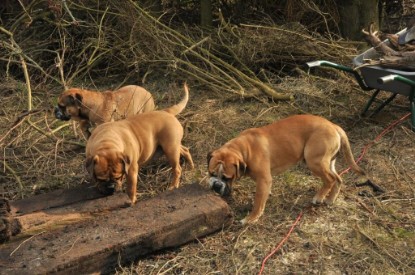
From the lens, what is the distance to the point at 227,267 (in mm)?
4426

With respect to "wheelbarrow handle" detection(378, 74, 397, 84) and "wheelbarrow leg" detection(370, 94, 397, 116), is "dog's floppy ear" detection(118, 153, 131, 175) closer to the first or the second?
"wheelbarrow handle" detection(378, 74, 397, 84)

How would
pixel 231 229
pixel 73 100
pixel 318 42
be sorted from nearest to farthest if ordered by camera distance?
pixel 231 229, pixel 73 100, pixel 318 42

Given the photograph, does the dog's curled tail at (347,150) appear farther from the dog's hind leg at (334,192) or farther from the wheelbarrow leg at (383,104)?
the wheelbarrow leg at (383,104)

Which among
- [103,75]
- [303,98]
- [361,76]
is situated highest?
[361,76]

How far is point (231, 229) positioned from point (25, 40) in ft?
21.3

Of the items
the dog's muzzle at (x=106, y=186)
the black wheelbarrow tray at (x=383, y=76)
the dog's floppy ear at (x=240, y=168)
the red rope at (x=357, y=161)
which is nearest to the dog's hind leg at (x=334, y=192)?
the red rope at (x=357, y=161)

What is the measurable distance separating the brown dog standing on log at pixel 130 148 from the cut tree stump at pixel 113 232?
287 mm

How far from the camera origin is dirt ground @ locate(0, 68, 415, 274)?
4473mm

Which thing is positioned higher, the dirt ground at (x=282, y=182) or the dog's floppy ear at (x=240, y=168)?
the dog's floppy ear at (x=240, y=168)

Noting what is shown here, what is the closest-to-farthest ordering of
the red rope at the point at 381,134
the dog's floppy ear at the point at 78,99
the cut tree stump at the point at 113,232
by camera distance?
1. the cut tree stump at the point at 113,232
2. the red rope at the point at 381,134
3. the dog's floppy ear at the point at 78,99

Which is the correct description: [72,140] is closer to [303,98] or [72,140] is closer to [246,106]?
[246,106]

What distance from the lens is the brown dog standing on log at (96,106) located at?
21.1ft

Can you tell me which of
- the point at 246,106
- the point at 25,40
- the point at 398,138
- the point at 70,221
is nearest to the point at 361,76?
the point at 398,138

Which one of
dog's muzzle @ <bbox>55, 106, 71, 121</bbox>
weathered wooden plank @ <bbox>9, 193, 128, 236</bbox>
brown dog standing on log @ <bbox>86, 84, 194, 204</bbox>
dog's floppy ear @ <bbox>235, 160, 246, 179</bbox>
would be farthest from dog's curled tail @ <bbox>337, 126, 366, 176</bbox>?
dog's muzzle @ <bbox>55, 106, 71, 121</bbox>
